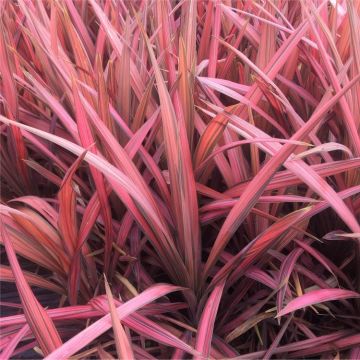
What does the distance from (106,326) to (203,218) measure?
23 centimetres

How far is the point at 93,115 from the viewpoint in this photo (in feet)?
2.32

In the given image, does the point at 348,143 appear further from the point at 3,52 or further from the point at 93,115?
the point at 3,52

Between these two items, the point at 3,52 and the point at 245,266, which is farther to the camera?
the point at 3,52

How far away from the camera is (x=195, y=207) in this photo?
2.27ft

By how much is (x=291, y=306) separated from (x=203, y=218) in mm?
177

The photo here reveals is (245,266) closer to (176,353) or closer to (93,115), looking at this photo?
(176,353)

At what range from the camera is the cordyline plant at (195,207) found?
66cm

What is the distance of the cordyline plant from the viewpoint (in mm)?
658

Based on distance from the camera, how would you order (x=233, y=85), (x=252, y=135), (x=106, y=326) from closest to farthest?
(x=106, y=326)
(x=252, y=135)
(x=233, y=85)

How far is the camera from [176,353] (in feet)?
2.22

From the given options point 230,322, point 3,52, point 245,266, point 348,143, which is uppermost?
point 3,52

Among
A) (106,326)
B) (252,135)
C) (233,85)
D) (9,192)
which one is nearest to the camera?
(106,326)

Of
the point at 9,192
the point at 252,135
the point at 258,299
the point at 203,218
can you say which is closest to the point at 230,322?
the point at 258,299

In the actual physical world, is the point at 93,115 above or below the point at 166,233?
above
